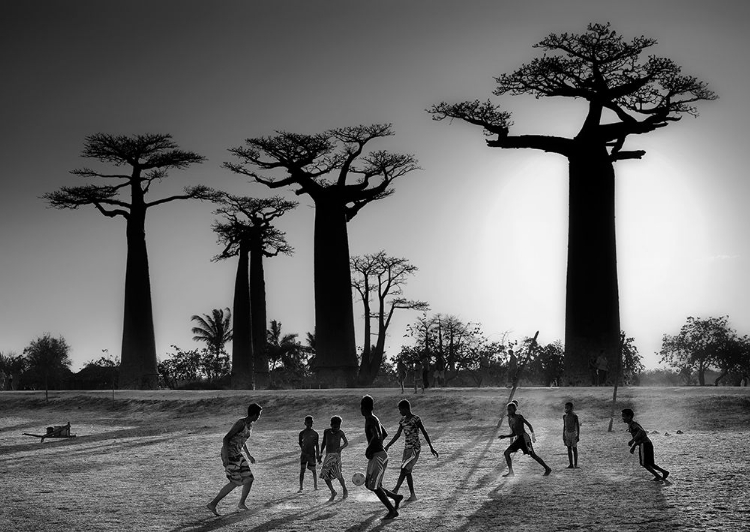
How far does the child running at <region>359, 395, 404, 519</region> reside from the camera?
11.5 meters

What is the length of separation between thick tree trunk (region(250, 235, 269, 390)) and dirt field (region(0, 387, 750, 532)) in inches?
956

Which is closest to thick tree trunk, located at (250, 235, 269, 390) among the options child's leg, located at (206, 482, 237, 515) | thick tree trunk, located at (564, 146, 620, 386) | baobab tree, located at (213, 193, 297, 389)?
baobab tree, located at (213, 193, 297, 389)

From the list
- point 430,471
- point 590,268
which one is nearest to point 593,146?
point 590,268

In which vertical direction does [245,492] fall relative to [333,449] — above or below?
below

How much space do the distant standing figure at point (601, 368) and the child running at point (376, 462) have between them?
21.5 meters

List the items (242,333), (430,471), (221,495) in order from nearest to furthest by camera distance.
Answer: (221,495)
(430,471)
(242,333)

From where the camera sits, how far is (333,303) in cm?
4578

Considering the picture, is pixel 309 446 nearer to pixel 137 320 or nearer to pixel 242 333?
pixel 137 320

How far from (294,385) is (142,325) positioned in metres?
7.77

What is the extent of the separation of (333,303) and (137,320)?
10.1 metres

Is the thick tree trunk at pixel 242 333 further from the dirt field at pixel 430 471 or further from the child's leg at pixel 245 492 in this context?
the child's leg at pixel 245 492

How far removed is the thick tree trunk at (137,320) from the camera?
158 ft

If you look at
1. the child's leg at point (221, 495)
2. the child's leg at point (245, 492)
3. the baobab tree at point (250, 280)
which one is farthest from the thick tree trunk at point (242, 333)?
the child's leg at point (221, 495)

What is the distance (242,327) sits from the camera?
53.1 metres
